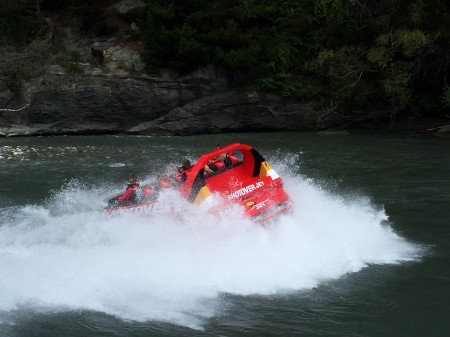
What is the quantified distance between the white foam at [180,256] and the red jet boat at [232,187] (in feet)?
0.86

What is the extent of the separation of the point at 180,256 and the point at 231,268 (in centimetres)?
103

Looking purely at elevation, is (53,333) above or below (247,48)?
below

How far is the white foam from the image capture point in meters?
8.79

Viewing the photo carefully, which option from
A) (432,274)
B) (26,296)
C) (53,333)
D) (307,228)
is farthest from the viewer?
(307,228)

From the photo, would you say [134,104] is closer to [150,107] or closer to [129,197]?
[150,107]

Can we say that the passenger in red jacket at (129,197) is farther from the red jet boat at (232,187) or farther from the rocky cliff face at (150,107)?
the rocky cliff face at (150,107)

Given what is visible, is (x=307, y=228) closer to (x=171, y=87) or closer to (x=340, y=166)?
(x=340, y=166)

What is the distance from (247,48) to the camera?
30016 millimetres

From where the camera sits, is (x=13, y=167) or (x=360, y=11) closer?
(x=13, y=167)

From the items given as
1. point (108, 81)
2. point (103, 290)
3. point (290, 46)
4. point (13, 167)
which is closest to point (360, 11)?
point (290, 46)

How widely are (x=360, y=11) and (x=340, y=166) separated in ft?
38.4

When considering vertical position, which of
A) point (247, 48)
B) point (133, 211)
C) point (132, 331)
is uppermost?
point (247, 48)

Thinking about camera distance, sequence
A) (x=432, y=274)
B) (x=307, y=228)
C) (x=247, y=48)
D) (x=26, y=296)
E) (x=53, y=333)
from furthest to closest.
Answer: (x=247, y=48), (x=307, y=228), (x=432, y=274), (x=26, y=296), (x=53, y=333)

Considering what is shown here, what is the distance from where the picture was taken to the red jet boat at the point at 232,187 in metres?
11.0
